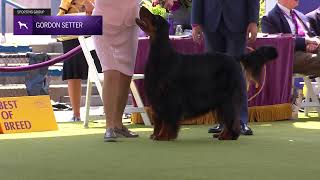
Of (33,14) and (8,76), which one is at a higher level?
(33,14)

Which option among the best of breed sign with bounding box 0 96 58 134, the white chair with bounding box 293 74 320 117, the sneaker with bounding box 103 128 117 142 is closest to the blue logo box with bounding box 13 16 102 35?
the best of breed sign with bounding box 0 96 58 134

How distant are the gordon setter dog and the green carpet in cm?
17

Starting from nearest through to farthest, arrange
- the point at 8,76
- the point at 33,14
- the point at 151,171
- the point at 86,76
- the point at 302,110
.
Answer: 1. the point at 151,171
2. the point at 33,14
3. the point at 86,76
4. the point at 302,110
5. the point at 8,76

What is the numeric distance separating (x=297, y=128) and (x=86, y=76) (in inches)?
87.8

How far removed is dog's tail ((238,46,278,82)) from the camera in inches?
205

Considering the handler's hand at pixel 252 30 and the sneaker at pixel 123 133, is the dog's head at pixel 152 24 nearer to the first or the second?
the sneaker at pixel 123 133

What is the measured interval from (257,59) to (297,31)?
2.50 metres

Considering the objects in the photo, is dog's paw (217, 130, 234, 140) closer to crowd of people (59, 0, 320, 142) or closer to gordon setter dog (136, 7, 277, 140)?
gordon setter dog (136, 7, 277, 140)

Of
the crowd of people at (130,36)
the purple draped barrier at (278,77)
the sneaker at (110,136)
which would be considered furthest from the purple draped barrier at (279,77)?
the sneaker at (110,136)

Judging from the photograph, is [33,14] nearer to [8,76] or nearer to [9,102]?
[9,102]

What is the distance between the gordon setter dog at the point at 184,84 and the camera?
492 centimetres

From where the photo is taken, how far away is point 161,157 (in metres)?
4.00

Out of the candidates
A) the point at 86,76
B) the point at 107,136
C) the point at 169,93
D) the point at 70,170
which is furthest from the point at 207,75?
the point at 86,76

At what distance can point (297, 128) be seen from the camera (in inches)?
244
